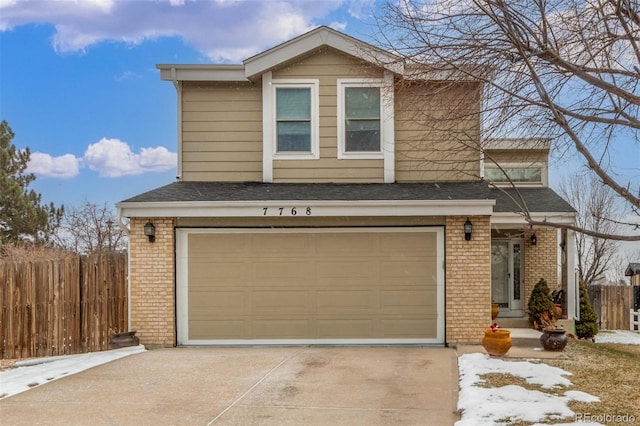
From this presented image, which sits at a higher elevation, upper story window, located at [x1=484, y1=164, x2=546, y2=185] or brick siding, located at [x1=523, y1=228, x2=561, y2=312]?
upper story window, located at [x1=484, y1=164, x2=546, y2=185]

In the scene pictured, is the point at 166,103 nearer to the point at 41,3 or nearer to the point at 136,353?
the point at 41,3

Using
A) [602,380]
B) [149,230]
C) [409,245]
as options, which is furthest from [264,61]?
[602,380]

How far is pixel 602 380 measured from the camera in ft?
24.5

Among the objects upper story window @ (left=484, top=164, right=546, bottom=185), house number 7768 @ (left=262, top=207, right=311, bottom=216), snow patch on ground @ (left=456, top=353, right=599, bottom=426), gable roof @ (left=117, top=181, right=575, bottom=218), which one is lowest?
snow patch on ground @ (left=456, top=353, right=599, bottom=426)

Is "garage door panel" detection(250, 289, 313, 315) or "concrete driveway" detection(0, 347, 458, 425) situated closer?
"concrete driveway" detection(0, 347, 458, 425)

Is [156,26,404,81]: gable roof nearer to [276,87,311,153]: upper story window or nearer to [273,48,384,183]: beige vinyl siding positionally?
[273,48,384,183]: beige vinyl siding

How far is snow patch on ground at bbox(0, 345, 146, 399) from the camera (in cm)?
748

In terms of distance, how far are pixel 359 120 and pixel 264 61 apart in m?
2.20

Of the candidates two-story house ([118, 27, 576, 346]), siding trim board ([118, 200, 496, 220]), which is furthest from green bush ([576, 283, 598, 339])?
siding trim board ([118, 200, 496, 220])

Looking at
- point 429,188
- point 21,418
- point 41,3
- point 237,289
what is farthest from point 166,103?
point 21,418

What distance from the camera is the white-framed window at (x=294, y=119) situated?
37.1 ft

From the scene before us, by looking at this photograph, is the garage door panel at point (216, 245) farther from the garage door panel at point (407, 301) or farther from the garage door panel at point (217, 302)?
the garage door panel at point (407, 301)

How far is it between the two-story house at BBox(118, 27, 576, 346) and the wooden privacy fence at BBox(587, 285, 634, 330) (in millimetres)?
9509

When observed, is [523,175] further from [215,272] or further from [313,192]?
[215,272]
